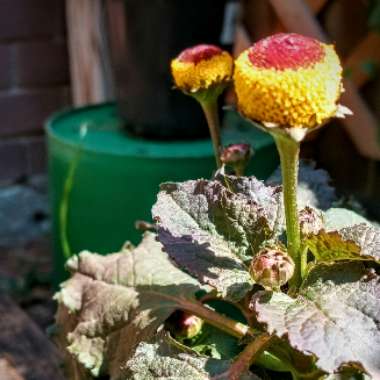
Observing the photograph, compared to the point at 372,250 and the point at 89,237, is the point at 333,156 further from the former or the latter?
the point at 372,250

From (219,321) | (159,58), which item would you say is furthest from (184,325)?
(159,58)

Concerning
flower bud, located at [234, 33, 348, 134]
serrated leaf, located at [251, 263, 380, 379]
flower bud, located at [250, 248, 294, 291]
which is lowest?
serrated leaf, located at [251, 263, 380, 379]

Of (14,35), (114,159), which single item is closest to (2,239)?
(14,35)

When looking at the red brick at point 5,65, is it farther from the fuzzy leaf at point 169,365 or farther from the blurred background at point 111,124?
the fuzzy leaf at point 169,365

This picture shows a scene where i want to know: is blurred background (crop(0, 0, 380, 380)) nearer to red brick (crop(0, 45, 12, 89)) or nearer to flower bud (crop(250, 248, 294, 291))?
red brick (crop(0, 45, 12, 89))

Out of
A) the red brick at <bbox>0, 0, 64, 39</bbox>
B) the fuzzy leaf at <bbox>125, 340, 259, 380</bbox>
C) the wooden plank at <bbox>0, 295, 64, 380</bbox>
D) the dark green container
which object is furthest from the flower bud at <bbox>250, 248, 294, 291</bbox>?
the red brick at <bbox>0, 0, 64, 39</bbox>

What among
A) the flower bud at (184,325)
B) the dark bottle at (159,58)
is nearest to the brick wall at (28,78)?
the dark bottle at (159,58)

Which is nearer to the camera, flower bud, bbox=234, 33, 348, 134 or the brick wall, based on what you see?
flower bud, bbox=234, 33, 348, 134
